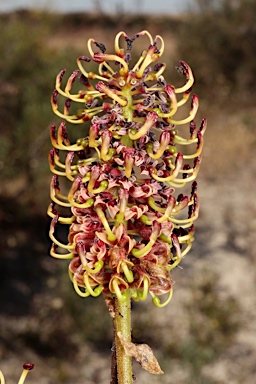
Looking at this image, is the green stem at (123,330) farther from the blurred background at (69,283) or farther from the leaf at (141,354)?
the blurred background at (69,283)

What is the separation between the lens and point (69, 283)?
640 cm

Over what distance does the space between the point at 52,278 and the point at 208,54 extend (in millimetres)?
8056

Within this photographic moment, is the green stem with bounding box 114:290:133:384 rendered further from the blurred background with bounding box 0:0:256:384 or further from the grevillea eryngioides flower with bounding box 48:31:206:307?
the blurred background with bounding box 0:0:256:384

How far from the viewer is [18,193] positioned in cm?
764

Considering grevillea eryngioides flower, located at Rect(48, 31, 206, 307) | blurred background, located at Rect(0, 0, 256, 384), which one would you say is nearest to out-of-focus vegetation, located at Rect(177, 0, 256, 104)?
blurred background, located at Rect(0, 0, 256, 384)

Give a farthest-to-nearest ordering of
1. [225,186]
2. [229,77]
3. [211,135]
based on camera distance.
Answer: [229,77]
[211,135]
[225,186]

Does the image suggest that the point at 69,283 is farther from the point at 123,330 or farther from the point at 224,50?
the point at 224,50

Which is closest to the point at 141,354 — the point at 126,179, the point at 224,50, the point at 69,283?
the point at 126,179

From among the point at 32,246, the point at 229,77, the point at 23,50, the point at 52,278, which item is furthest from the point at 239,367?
the point at 229,77

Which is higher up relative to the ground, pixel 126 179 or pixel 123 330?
pixel 126 179

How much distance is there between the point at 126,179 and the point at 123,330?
28cm

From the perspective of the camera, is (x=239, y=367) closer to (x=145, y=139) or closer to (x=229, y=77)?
(x=145, y=139)

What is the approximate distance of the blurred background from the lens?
588 cm

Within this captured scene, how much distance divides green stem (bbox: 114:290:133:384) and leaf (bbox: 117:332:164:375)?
1cm
